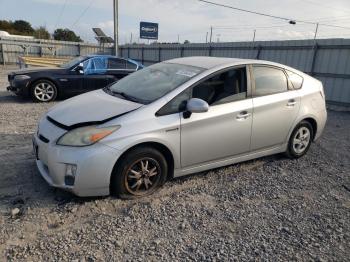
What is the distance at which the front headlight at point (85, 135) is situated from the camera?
3182 millimetres

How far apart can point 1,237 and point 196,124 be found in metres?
2.26

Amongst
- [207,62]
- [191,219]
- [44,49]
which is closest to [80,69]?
[207,62]

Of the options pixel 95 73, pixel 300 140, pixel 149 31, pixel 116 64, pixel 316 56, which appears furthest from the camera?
pixel 149 31

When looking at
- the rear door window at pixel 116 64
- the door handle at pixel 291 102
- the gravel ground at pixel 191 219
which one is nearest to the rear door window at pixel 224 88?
the door handle at pixel 291 102

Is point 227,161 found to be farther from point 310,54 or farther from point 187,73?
point 310,54

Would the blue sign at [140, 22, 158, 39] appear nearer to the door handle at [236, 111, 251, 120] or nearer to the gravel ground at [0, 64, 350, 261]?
the gravel ground at [0, 64, 350, 261]

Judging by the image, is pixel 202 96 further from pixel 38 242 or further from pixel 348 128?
pixel 348 128

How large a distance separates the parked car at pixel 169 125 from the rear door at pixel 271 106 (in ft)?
0.05

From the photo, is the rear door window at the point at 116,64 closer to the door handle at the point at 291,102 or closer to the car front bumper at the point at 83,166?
the door handle at the point at 291,102

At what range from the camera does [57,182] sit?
3236 mm

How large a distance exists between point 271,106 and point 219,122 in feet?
3.21

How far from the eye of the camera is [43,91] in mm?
8719

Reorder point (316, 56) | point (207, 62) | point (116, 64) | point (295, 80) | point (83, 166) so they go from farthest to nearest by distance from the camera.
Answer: point (316, 56)
point (116, 64)
point (295, 80)
point (207, 62)
point (83, 166)

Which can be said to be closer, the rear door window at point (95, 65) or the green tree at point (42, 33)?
the rear door window at point (95, 65)
